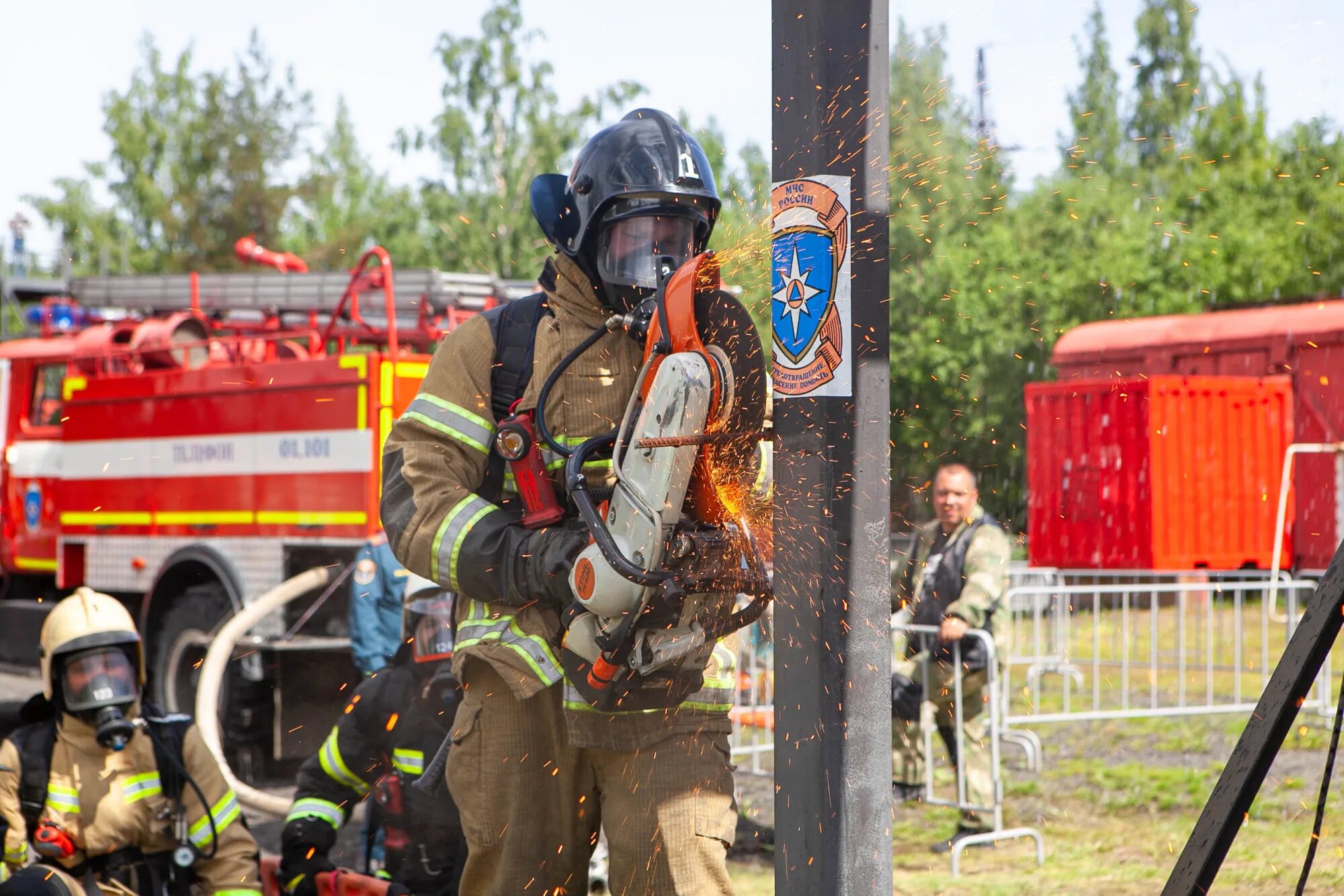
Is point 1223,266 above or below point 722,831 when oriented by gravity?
above

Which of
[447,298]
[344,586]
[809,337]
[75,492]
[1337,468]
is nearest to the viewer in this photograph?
[809,337]

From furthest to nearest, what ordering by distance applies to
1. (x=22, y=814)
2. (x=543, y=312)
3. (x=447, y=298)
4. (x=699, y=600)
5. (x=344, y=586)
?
(x=447, y=298), (x=344, y=586), (x=22, y=814), (x=543, y=312), (x=699, y=600)

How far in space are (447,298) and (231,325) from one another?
2000 millimetres

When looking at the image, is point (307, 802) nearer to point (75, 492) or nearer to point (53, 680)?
point (53, 680)

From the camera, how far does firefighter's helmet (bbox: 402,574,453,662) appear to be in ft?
14.5

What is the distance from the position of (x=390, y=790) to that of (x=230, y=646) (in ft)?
11.6

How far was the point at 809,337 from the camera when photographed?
2346mm

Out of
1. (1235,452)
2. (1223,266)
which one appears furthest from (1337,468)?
(1223,266)

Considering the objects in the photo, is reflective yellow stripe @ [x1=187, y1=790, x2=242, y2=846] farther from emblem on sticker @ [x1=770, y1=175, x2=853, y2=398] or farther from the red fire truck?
the red fire truck

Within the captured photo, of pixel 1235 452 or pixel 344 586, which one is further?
pixel 1235 452

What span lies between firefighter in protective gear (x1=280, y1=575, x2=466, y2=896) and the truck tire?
3.44 m

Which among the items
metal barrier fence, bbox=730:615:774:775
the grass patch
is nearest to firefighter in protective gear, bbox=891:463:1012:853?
the grass patch

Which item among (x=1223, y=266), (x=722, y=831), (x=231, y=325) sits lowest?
(x=722, y=831)

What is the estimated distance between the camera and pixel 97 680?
397 cm
